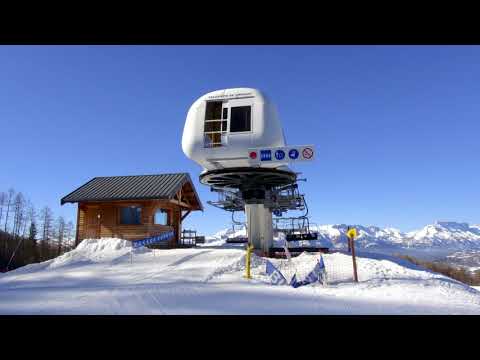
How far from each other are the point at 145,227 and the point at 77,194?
5.50 m

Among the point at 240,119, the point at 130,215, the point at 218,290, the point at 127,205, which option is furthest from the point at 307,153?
the point at 130,215

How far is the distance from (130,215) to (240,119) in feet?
36.8

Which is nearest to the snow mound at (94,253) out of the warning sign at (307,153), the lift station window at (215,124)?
the lift station window at (215,124)

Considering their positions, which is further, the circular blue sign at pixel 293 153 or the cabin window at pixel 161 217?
the cabin window at pixel 161 217

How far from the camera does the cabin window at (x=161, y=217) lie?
69.6ft

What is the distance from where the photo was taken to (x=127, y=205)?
2058cm

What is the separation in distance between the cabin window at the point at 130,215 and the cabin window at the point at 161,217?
106 centimetres

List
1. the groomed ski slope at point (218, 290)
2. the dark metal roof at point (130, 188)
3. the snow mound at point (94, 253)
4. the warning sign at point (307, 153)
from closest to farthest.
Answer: the groomed ski slope at point (218, 290) < the warning sign at point (307, 153) < the snow mound at point (94, 253) < the dark metal roof at point (130, 188)

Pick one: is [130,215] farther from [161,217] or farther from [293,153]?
[293,153]

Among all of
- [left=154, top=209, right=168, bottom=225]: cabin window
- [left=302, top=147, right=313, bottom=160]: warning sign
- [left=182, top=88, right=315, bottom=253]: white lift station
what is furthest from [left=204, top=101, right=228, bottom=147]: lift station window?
[left=154, top=209, right=168, bottom=225]: cabin window

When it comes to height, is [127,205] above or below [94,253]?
above

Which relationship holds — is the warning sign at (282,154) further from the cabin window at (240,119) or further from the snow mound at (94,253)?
the snow mound at (94,253)

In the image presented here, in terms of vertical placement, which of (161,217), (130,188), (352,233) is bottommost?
(352,233)
